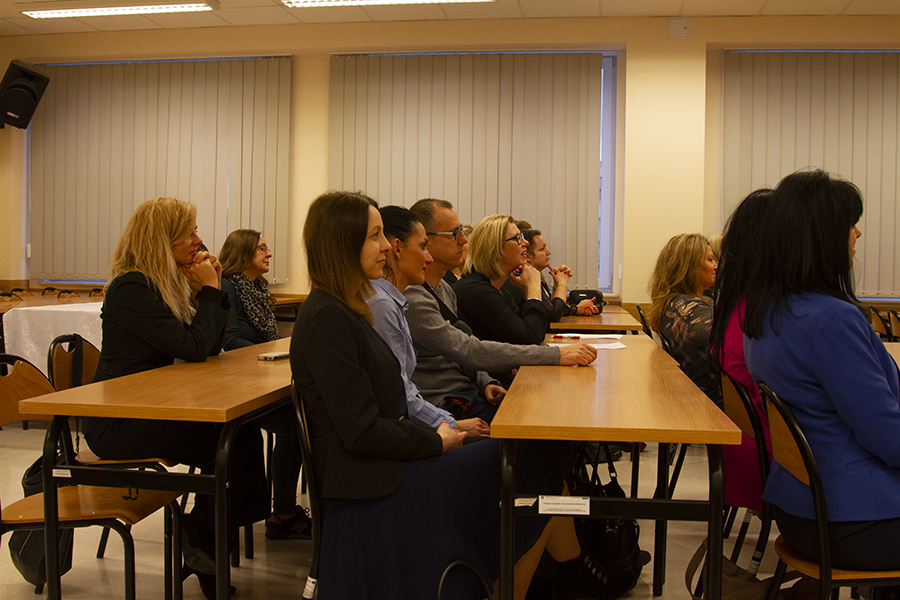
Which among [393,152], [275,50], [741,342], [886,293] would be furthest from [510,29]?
[741,342]

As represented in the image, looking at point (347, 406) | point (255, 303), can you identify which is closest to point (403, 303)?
point (347, 406)

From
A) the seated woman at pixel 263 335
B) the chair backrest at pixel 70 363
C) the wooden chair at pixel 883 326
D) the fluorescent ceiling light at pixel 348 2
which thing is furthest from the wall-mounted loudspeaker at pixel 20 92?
the wooden chair at pixel 883 326

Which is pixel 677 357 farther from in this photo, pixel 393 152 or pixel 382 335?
pixel 393 152

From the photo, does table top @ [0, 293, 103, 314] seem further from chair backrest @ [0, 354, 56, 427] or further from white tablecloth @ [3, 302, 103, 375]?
chair backrest @ [0, 354, 56, 427]

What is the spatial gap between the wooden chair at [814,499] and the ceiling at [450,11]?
4568mm

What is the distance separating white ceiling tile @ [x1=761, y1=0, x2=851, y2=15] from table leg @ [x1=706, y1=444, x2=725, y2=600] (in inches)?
191

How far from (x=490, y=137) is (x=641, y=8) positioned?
1534mm

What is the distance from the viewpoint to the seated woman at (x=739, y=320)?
154 centimetres

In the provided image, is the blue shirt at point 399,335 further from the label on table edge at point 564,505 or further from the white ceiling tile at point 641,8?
the white ceiling tile at point 641,8

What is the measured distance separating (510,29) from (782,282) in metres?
4.67

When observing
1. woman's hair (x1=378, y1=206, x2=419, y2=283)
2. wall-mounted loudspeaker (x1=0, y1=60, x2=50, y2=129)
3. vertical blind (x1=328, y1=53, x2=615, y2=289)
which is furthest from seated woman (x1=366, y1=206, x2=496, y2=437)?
wall-mounted loudspeaker (x1=0, y1=60, x2=50, y2=129)

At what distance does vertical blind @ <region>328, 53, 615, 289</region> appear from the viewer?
5676mm

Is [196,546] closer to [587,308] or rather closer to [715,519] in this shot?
A: [715,519]

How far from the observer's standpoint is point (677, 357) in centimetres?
278
